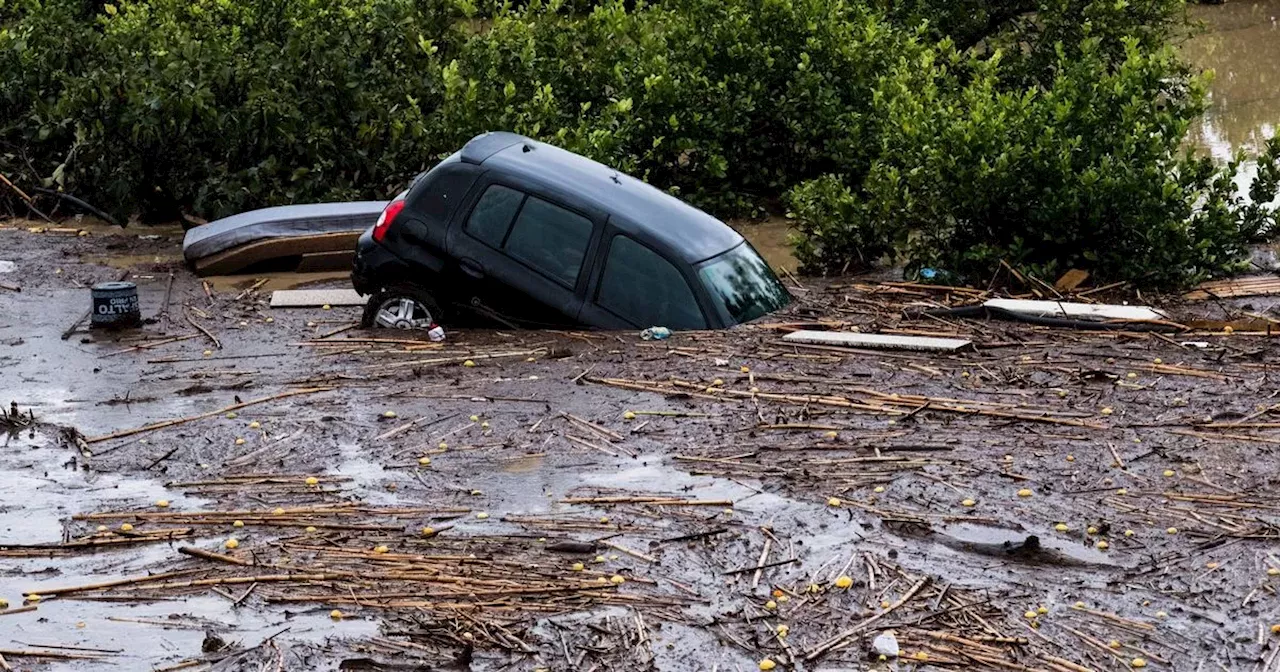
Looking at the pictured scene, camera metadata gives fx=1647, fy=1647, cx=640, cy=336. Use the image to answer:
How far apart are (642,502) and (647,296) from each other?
3580 millimetres

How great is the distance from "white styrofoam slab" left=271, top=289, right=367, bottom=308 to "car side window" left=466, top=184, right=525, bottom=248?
6.70 feet

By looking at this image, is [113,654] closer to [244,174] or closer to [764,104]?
[244,174]

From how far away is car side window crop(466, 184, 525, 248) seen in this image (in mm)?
11289

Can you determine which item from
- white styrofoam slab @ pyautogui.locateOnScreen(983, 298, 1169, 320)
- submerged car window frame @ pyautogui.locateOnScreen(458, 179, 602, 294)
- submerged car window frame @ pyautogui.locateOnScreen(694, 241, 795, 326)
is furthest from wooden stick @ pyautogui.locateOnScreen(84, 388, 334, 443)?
white styrofoam slab @ pyautogui.locateOnScreen(983, 298, 1169, 320)

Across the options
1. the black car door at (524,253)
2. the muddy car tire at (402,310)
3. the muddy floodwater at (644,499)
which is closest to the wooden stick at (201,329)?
the muddy floodwater at (644,499)

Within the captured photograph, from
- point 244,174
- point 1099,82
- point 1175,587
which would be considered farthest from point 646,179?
point 1175,587

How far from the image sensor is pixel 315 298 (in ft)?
43.3

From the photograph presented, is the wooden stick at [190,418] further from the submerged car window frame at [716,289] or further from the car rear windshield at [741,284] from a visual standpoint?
the car rear windshield at [741,284]

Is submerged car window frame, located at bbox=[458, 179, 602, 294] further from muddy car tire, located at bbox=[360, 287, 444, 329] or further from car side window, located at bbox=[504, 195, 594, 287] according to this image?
muddy car tire, located at bbox=[360, 287, 444, 329]

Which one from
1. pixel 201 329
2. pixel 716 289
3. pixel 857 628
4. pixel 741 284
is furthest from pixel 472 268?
pixel 857 628

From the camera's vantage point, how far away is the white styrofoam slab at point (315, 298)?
515 inches

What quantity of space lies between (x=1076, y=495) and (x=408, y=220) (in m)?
5.52

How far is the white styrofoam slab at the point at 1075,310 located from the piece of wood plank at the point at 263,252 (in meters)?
5.79

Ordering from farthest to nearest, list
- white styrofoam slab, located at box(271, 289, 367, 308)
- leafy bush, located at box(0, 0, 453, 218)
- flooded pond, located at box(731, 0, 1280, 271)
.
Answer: flooded pond, located at box(731, 0, 1280, 271) < leafy bush, located at box(0, 0, 453, 218) < white styrofoam slab, located at box(271, 289, 367, 308)
